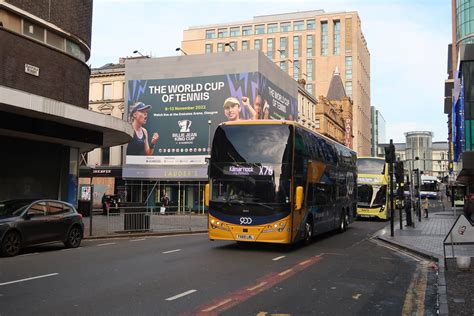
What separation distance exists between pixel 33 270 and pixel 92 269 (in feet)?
4.03

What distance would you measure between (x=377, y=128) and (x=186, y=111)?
450ft

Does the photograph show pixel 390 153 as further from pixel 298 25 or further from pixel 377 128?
pixel 377 128

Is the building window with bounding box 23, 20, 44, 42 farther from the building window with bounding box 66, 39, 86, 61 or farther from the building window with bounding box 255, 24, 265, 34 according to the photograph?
the building window with bounding box 255, 24, 265, 34

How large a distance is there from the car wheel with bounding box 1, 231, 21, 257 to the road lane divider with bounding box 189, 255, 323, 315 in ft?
23.4

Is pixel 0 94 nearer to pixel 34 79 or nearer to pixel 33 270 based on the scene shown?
pixel 34 79

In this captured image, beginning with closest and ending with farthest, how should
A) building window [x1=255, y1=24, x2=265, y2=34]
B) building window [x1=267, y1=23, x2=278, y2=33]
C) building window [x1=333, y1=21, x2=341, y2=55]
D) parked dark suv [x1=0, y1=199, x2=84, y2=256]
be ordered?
parked dark suv [x1=0, y1=199, x2=84, y2=256] < building window [x1=333, y1=21, x2=341, y2=55] < building window [x1=267, y1=23, x2=278, y2=33] < building window [x1=255, y1=24, x2=265, y2=34]

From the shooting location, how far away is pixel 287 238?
46.7 ft

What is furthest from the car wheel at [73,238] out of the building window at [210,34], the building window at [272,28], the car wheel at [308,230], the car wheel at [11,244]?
the building window at [210,34]

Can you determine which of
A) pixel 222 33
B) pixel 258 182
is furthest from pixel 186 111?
pixel 222 33

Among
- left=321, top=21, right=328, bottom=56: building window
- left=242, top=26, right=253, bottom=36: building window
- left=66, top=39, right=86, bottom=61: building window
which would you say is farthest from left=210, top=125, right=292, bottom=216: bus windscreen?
left=242, top=26, right=253, bottom=36: building window

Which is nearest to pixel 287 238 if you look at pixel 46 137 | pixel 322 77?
pixel 46 137

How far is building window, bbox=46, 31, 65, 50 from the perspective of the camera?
846 inches

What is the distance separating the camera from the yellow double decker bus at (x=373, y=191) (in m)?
31.6

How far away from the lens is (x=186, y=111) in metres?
46.0
